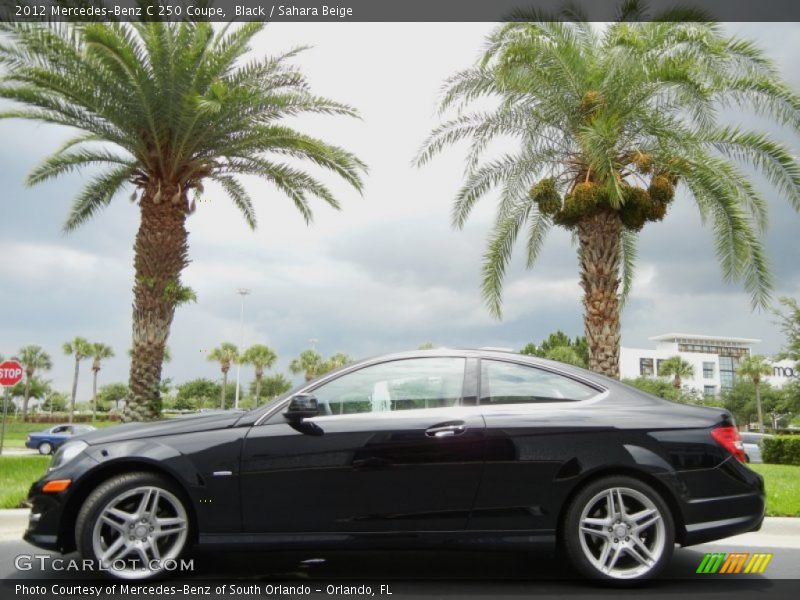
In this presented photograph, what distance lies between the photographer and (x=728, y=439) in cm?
470

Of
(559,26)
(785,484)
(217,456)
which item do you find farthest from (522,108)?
(217,456)

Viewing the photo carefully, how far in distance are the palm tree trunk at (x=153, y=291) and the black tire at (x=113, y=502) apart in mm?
10507

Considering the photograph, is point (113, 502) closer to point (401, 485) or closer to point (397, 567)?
point (401, 485)

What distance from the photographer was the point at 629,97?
1330cm

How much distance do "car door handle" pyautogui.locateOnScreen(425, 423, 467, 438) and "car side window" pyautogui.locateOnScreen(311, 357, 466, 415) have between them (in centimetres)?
19

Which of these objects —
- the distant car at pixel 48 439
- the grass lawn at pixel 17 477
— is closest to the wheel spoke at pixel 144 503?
the grass lawn at pixel 17 477

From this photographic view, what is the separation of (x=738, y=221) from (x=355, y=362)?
1134 cm

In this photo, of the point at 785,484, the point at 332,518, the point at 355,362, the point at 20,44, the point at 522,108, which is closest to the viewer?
the point at 332,518

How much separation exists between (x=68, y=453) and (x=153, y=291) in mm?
10485

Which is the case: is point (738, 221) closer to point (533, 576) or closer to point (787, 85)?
point (787, 85)

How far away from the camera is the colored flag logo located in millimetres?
5254

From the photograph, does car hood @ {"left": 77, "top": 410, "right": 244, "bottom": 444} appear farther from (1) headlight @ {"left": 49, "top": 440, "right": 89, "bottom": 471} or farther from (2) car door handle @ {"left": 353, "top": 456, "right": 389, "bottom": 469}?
(2) car door handle @ {"left": 353, "top": 456, "right": 389, "bottom": 469}

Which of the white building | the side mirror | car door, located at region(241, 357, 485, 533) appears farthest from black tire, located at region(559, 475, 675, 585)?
the white building

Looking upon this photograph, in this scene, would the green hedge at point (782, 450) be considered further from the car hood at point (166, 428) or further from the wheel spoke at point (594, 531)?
the car hood at point (166, 428)
